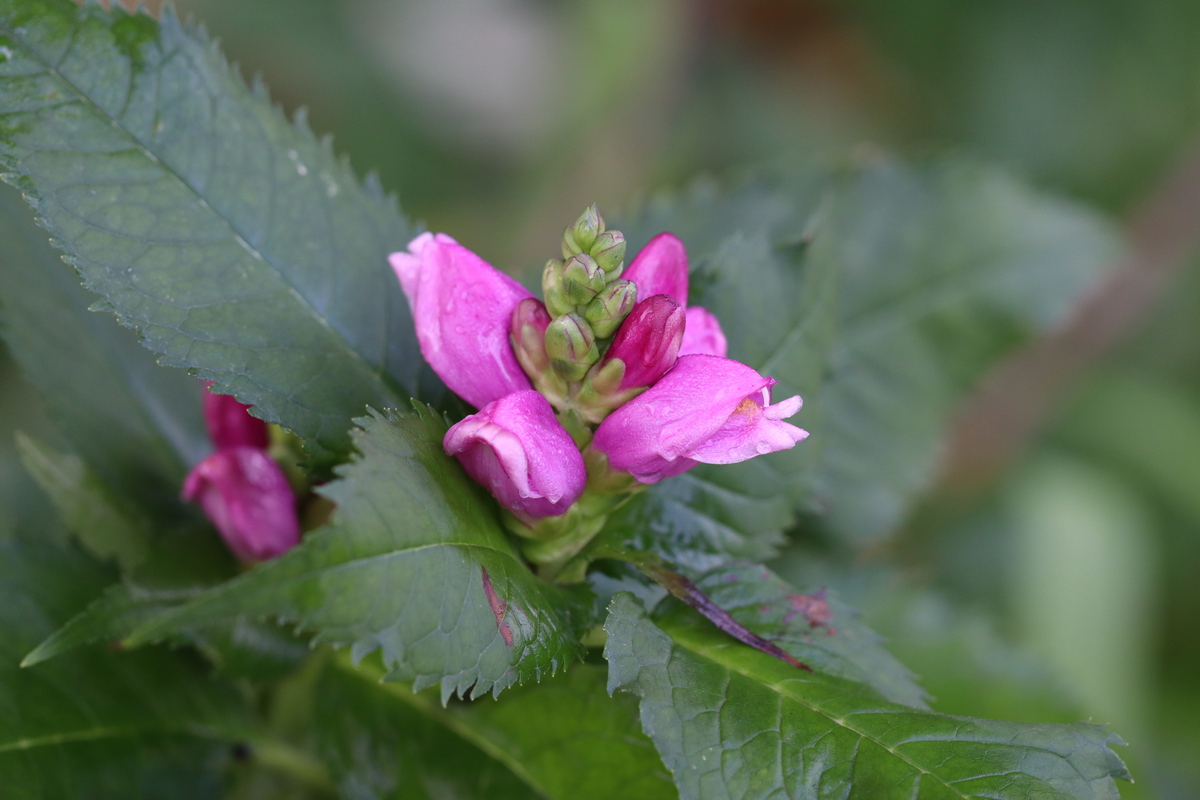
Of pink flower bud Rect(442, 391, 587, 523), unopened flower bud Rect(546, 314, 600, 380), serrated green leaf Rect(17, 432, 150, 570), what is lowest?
serrated green leaf Rect(17, 432, 150, 570)

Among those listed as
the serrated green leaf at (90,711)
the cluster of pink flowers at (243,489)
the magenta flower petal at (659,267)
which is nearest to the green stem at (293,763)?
the serrated green leaf at (90,711)

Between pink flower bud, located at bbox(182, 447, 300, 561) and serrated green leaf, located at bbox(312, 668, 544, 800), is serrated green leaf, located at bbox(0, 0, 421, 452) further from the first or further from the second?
serrated green leaf, located at bbox(312, 668, 544, 800)

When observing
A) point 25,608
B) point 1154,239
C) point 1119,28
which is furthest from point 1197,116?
point 25,608

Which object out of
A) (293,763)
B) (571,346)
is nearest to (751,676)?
(571,346)

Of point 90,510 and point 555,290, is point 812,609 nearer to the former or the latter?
point 555,290

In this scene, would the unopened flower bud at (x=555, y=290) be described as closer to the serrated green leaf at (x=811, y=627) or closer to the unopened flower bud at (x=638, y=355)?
the unopened flower bud at (x=638, y=355)

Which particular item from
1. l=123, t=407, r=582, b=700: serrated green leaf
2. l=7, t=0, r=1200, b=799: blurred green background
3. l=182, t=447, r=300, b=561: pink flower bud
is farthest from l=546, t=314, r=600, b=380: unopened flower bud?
l=7, t=0, r=1200, b=799: blurred green background

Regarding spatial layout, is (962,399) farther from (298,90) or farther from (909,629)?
(298,90)
